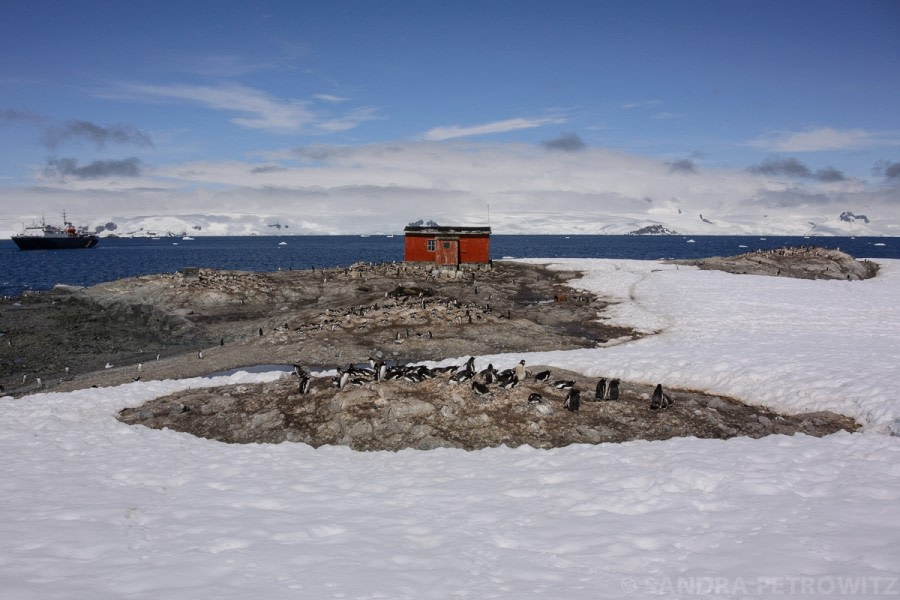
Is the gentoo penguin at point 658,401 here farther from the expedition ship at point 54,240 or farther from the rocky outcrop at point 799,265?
the expedition ship at point 54,240

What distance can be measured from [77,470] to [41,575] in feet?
19.0

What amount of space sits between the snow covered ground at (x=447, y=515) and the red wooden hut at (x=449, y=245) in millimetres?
47021

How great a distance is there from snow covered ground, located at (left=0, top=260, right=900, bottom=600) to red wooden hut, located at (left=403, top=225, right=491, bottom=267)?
4702 cm

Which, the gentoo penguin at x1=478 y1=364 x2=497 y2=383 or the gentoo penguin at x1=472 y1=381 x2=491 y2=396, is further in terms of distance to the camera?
the gentoo penguin at x1=478 y1=364 x2=497 y2=383

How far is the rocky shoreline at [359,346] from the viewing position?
1641 cm

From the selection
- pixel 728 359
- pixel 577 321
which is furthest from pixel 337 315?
pixel 728 359

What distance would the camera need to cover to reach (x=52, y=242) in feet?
625

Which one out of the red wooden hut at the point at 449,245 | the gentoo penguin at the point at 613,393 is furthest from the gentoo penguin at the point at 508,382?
the red wooden hut at the point at 449,245

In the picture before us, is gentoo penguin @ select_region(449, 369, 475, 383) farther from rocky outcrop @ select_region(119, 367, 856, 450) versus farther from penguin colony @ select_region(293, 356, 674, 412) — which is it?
rocky outcrop @ select_region(119, 367, 856, 450)

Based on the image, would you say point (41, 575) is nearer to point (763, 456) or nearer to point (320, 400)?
point (320, 400)

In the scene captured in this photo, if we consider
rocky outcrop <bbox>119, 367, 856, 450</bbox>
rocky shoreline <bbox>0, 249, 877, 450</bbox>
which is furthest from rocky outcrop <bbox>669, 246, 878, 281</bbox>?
rocky outcrop <bbox>119, 367, 856, 450</bbox>

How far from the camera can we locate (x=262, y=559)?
9.04 metres

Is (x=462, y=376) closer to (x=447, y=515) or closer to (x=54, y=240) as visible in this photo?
(x=447, y=515)

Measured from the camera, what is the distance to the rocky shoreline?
16406 millimetres
